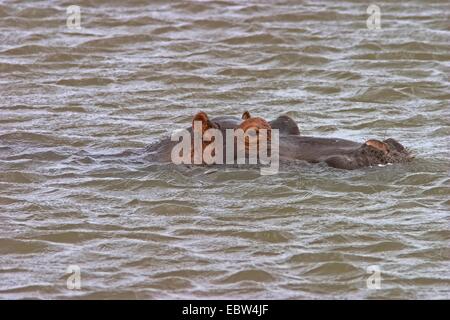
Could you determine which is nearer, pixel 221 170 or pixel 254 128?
pixel 254 128

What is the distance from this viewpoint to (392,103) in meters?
11.9

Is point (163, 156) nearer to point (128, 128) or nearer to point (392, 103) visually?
point (128, 128)

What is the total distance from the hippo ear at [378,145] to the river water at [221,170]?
0.16 m

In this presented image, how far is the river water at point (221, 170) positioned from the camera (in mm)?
Answer: 7648

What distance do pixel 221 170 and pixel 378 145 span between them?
1.20 meters

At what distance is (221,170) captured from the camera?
9.36 metres

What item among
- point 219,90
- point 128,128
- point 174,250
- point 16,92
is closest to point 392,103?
point 219,90

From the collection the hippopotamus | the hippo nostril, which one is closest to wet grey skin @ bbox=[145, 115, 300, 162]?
the hippopotamus

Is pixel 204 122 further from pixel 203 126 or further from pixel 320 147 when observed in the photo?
pixel 320 147

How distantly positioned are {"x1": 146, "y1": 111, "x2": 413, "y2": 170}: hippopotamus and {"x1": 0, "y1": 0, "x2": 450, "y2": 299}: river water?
0.10 meters

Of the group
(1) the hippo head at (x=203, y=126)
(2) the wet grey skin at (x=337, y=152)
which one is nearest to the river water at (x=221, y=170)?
(2) the wet grey skin at (x=337, y=152)

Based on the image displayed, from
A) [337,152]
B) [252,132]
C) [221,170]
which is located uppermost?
[252,132]

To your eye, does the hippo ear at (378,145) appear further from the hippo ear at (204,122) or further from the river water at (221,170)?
the hippo ear at (204,122)

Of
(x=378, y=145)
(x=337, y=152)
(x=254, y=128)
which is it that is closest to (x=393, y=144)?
(x=378, y=145)
